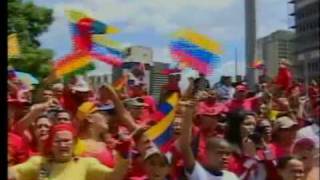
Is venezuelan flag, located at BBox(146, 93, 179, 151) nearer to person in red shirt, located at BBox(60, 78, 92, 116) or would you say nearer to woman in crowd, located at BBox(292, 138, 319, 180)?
person in red shirt, located at BBox(60, 78, 92, 116)

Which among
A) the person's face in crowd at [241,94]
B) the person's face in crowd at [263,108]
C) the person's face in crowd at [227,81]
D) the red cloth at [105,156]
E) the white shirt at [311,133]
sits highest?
the person's face in crowd at [227,81]

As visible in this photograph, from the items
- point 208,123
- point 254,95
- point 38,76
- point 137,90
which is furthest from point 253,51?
point 38,76

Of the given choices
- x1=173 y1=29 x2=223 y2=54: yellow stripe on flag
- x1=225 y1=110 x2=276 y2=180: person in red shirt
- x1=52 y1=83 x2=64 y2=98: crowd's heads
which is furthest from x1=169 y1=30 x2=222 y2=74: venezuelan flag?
x1=52 y1=83 x2=64 y2=98: crowd's heads

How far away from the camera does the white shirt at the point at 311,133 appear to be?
2.26 meters

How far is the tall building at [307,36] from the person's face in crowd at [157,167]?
0.68 meters

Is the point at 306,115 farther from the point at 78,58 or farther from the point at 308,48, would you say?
the point at 78,58

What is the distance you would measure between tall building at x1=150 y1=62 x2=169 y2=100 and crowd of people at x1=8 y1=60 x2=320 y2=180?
0.18 feet

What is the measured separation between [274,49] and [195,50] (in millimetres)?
334

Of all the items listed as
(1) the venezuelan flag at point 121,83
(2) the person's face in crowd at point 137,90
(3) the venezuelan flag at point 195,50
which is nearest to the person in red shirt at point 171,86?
(3) the venezuelan flag at point 195,50

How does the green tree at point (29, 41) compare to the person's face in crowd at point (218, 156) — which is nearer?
the person's face in crowd at point (218, 156)

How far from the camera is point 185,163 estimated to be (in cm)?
261

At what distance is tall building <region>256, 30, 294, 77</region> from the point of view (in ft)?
8.13

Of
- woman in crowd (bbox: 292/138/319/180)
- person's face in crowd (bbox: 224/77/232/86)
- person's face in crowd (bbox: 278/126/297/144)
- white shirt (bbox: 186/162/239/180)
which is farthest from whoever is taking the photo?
person's face in crowd (bbox: 224/77/232/86)

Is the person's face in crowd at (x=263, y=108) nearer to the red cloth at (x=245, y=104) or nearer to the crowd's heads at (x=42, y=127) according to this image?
the red cloth at (x=245, y=104)
